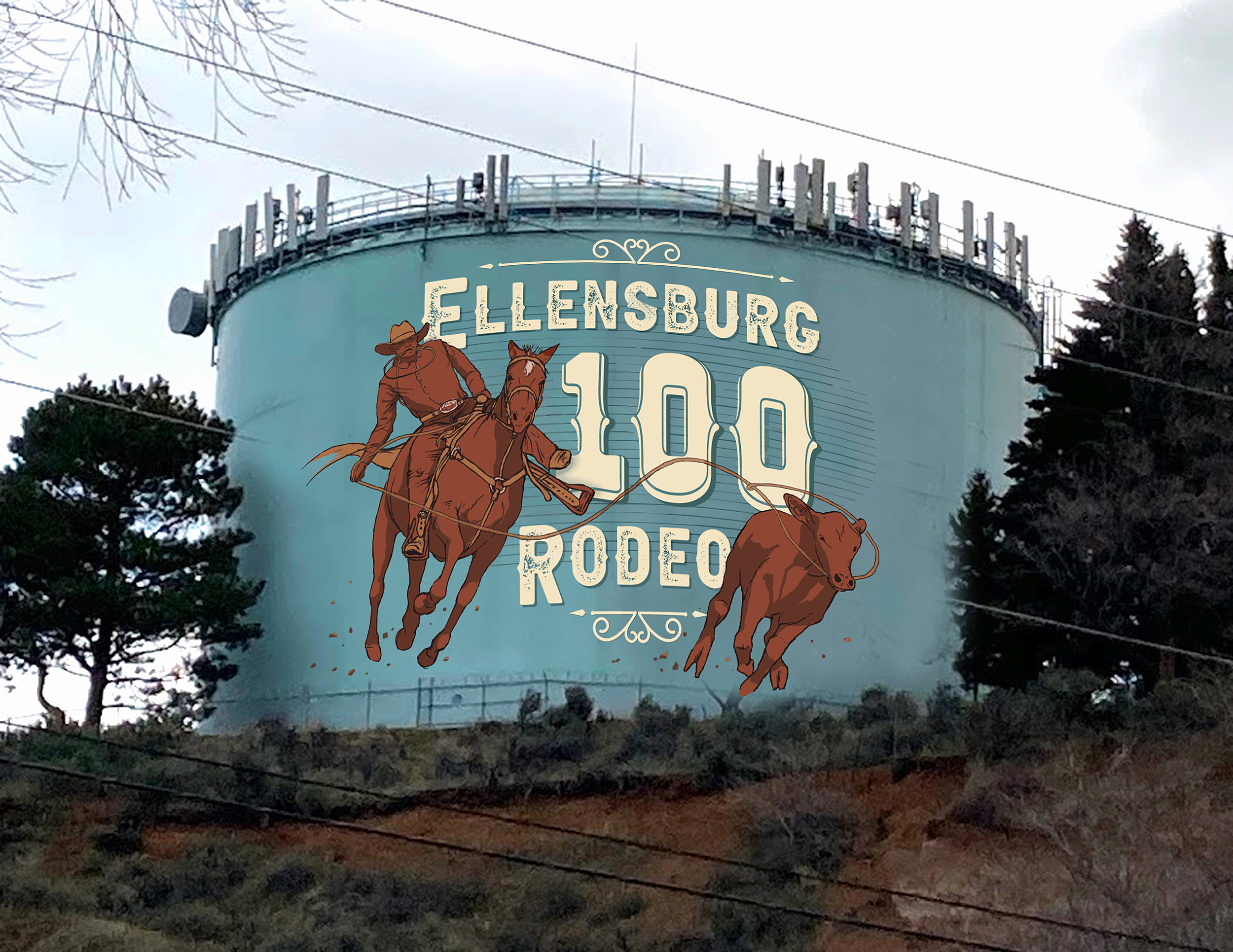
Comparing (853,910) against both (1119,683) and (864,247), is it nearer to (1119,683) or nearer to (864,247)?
(1119,683)

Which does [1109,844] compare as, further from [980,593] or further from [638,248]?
[638,248]

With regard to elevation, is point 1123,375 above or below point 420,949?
above

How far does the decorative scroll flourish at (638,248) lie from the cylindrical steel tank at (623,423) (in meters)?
0.06

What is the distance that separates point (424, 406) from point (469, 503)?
2.44 metres

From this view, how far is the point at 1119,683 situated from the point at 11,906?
21133 mm

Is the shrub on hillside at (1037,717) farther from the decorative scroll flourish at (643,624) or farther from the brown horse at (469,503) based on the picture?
the brown horse at (469,503)

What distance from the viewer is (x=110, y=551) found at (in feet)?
160

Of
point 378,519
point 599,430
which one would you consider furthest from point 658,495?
point 378,519

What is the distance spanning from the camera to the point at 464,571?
154 feet

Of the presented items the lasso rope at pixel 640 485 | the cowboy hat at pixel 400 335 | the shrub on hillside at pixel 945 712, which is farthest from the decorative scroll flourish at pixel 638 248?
the shrub on hillside at pixel 945 712

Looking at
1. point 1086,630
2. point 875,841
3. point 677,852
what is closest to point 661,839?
point 875,841

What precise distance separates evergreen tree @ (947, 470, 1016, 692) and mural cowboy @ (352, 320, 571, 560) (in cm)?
879

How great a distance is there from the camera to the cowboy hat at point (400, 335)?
48.5 metres

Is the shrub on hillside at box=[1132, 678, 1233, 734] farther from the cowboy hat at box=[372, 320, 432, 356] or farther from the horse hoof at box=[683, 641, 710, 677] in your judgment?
the cowboy hat at box=[372, 320, 432, 356]
